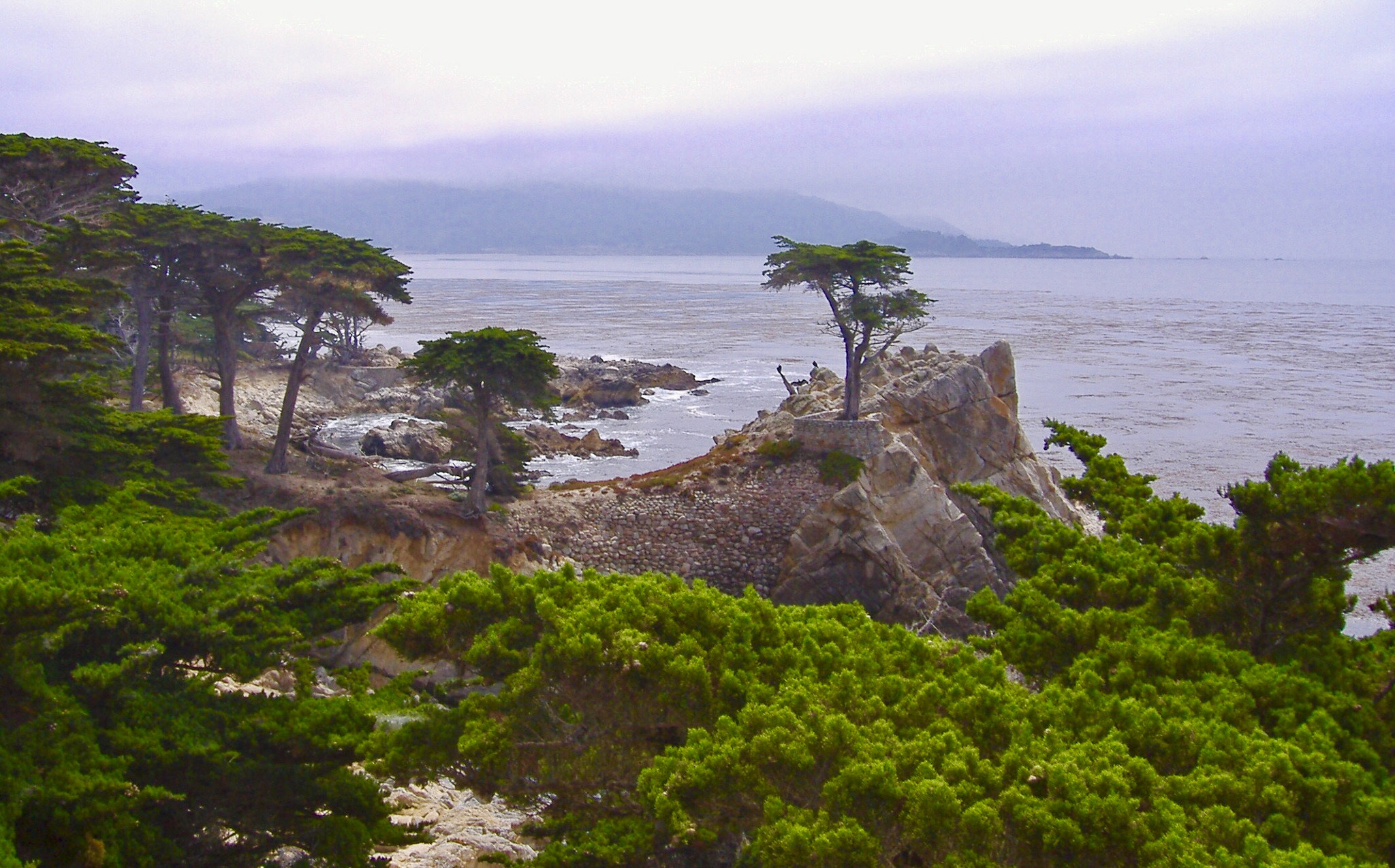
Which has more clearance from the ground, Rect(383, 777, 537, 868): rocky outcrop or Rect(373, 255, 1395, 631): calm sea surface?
Rect(373, 255, 1395, 631): calm sea surface

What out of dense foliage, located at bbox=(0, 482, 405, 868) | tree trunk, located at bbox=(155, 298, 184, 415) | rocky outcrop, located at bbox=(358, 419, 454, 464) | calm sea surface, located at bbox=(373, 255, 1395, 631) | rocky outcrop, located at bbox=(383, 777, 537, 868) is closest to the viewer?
dense foliage, located at bbox=(0, 482, 405, 868)

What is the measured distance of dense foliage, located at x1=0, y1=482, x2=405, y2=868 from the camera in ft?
21.2

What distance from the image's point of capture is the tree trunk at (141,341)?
23098 millimetres

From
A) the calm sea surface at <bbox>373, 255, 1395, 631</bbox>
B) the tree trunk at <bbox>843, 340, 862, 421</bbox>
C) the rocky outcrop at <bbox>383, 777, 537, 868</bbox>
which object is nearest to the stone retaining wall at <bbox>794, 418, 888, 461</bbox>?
the tree trunk at <bbox>843, 340, 862, 421</bbox>

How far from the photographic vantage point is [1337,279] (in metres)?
185

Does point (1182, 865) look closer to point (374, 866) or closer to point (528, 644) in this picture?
point (528, 644)

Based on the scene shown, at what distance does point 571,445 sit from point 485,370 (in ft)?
54.2

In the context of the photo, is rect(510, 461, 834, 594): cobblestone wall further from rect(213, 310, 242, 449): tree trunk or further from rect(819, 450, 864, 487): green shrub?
rect(213, 310, 242, 449): tree trunk

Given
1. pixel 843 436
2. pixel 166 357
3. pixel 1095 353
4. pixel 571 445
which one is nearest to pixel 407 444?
pixel 571 445

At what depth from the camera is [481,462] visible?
21531 millimetres

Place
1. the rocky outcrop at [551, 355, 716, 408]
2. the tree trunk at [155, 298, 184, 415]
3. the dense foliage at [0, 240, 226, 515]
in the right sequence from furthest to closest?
1. the rocky outcrop at [551, 355, 716, 408]
2. the tree trunk at [155, 298, 184, 415]
3. the dense foliage at [0, 240, 226, 515]

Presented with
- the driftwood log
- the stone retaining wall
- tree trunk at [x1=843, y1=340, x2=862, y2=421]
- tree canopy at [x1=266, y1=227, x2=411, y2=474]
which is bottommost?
the driftwood log

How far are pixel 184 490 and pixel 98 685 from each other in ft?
21.5

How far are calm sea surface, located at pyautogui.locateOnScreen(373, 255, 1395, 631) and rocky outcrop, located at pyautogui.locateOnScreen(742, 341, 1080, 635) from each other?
19.4 feet
